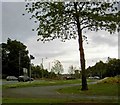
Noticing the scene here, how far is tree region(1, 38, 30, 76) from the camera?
338 feet

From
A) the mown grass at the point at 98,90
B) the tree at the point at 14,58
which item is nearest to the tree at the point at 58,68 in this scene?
the tree at the point at 14,58

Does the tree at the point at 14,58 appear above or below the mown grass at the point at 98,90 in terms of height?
above

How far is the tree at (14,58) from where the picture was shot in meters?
103

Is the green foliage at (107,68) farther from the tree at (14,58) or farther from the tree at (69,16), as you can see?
the tree at (69,16)

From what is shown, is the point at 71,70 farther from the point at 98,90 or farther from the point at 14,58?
the point at 98,90

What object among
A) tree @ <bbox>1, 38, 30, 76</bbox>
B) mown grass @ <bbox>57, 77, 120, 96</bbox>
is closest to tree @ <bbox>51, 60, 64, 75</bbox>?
tree @ <bbox>1, 38, 30, 76</bbox>

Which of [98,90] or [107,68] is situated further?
[107,68]

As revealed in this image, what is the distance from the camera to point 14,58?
106m

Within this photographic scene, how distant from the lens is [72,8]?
30.8 metres

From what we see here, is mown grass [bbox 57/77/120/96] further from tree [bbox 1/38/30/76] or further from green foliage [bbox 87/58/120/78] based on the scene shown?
tree [bbox 1/38/30/76]

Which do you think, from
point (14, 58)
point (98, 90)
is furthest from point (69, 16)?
point (14, 58)

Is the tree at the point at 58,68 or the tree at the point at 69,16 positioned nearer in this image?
the tree at the point at 69,16

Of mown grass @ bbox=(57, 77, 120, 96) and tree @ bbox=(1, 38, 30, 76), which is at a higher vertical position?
tree @ bbox=(1, 38, 30, 76)

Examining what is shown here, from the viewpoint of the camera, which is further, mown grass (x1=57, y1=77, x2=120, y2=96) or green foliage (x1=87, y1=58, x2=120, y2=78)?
green foliage (x1=87, y1=58, x2=120, y2=78)
